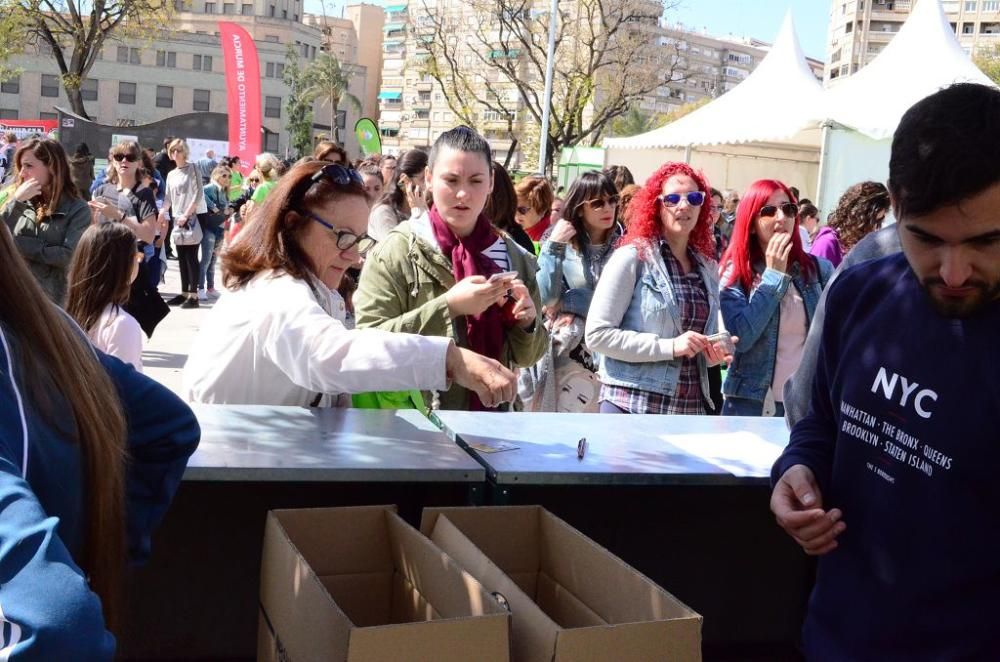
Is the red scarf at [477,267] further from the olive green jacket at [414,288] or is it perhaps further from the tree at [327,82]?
the tree at [327,82]

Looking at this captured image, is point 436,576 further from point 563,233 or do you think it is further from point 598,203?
point 598,203

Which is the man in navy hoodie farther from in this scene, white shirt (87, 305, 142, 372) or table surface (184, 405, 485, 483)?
white shirt (87, 305, 142, 372)

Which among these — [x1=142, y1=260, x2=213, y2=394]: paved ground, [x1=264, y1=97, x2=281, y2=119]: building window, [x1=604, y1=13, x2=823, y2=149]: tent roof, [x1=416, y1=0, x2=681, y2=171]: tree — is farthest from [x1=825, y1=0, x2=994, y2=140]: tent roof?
[x1=264, y1=97, x2=281, y2=119]: building window

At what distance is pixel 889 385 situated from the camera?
6.15ft

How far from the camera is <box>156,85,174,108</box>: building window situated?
86188mm

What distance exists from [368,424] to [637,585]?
120 cm

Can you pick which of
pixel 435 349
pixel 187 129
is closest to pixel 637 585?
pixel 435 349

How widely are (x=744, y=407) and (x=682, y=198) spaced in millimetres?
1062

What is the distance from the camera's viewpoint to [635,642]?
1.74 meters

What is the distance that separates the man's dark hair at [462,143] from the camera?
4.05m

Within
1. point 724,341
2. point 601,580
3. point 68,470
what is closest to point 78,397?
point 68,470

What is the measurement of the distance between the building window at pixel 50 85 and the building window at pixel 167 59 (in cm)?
888

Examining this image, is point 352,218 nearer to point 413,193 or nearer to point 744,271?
point 744,271

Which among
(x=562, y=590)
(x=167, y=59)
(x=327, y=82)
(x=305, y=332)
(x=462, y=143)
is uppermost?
(x=167, y=59)
